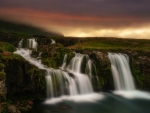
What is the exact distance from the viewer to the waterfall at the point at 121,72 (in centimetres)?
3506

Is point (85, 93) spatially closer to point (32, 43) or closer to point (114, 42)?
point (32, 43)

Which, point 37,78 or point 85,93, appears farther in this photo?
point 85,93

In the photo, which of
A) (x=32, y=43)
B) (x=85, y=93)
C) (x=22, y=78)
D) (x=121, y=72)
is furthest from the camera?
(x=32, y=43)

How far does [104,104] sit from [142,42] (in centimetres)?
4732

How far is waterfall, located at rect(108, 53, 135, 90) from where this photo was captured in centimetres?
3506

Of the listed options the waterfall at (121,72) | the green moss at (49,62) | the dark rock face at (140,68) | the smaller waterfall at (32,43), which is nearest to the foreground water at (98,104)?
the waterfall at (121,72)

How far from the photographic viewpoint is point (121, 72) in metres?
A: 36.6

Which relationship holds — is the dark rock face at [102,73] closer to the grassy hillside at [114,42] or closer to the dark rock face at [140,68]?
the dark rock face at [140,68]

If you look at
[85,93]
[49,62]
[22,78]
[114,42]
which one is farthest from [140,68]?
[114,42]

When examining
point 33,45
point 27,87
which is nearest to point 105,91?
point 27,87

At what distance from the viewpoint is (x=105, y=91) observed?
109ft

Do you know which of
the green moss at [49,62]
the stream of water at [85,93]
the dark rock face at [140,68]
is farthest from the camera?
the dark rock face at [140,68]

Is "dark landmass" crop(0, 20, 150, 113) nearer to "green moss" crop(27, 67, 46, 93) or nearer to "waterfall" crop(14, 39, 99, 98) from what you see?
"green moss" crop(27, 67, 46, 93)

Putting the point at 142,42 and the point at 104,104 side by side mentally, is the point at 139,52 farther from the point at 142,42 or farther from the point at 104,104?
the point at 142,42
